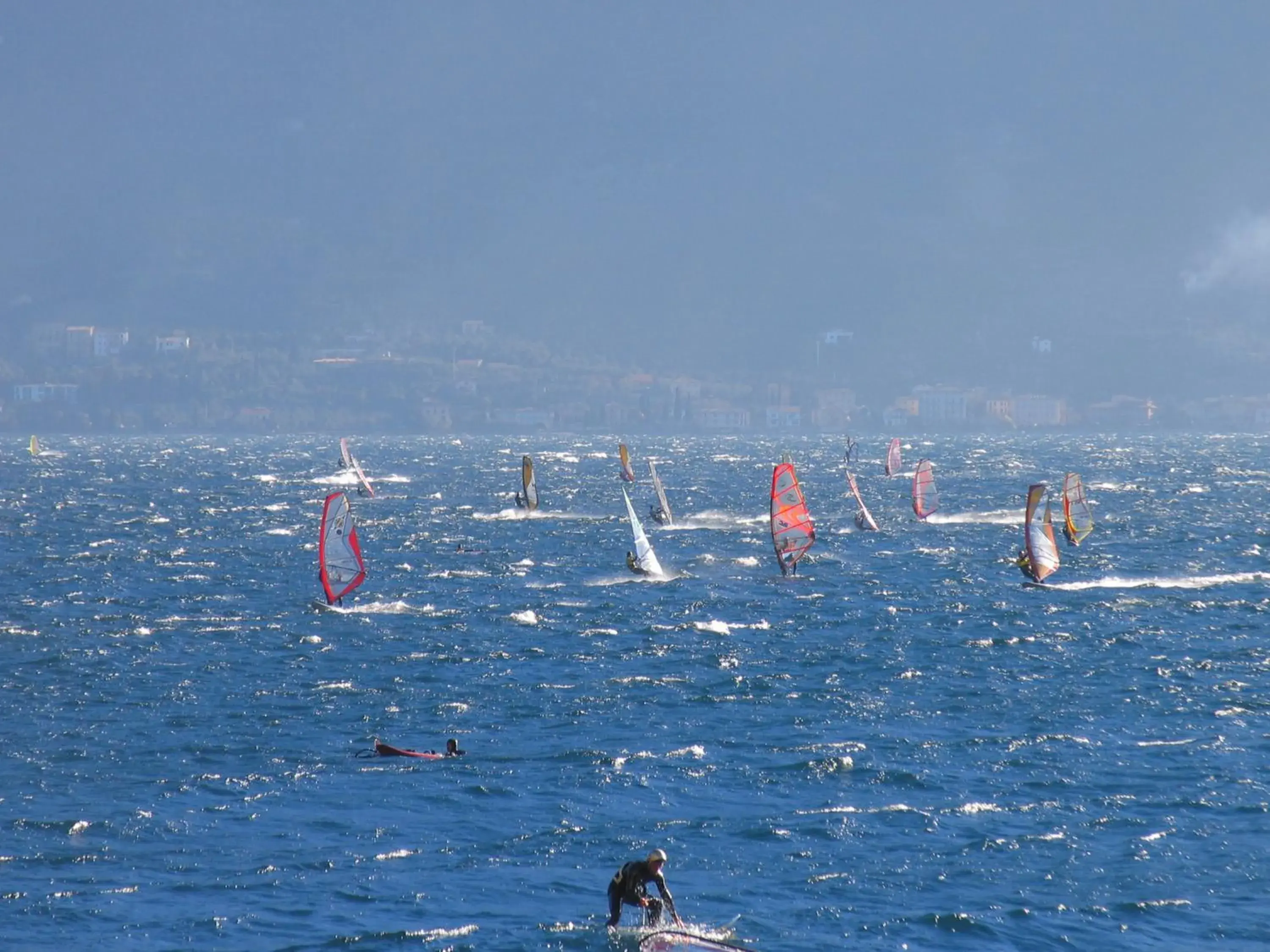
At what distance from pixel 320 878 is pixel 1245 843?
17.8 metres

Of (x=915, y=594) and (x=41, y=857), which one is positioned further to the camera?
(x=915, y=594)

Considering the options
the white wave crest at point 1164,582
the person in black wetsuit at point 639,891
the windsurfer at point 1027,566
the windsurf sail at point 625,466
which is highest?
the windsurf sail at point 625,466

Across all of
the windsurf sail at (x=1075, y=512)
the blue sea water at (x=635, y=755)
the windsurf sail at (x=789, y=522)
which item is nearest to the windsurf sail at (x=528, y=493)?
the blue sea water at (x=635, y=755)

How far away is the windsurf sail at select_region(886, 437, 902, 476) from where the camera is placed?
470 ft

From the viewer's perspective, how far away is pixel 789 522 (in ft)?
241

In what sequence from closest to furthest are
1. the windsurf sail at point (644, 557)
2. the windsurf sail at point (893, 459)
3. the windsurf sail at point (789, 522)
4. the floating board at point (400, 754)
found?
the floating board at point (400, 754), the windsurf sail at point (789, 522), the windsurf sail at point (644, 557), the windsurf sail at point (893, 459)

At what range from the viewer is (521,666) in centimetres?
5256

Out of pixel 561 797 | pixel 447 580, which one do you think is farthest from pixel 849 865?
pixel 447 580

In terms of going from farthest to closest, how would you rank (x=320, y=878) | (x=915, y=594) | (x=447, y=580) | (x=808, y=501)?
(x=808, y=501)
(x=447, y=580)
(x=915, y=594)
(x=320, y=878)

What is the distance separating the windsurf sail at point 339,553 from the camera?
63438mm

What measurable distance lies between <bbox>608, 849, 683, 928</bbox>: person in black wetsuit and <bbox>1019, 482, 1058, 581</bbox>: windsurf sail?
147ft

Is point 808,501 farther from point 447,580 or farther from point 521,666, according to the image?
point 521,666

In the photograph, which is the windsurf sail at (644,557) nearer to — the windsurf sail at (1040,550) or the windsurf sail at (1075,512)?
the windsurf sail at (1040,550)

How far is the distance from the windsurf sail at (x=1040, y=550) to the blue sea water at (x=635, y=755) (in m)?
0.95
